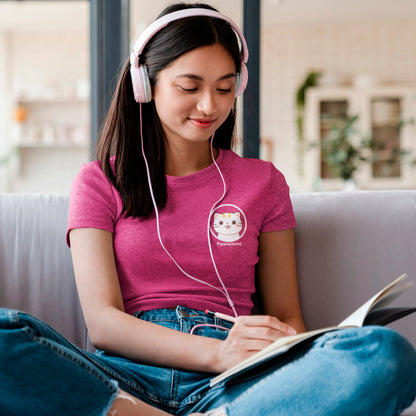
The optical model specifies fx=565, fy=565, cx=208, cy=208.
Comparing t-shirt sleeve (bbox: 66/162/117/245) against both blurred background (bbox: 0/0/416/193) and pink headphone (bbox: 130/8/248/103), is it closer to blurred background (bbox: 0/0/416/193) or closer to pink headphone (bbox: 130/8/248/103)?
pink headphone (bbox: 130/8/248/103)

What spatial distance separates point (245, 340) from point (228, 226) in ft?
1.11

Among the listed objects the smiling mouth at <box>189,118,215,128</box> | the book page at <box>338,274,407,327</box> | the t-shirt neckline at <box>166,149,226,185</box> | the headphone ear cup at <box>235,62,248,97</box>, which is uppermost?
the headphone ear cup at <box>235,62,248,97</box>

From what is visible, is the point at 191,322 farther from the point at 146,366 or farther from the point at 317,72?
the point at 317,72

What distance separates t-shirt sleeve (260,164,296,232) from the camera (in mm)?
1379

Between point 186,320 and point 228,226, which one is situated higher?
point 228,226

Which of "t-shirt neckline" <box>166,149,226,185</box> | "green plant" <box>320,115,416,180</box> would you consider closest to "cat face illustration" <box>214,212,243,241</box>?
"t-shirt neckline" <box>166,149,226,185</box>

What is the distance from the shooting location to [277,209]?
139 cm

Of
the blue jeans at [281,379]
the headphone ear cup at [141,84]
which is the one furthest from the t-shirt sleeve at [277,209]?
the blue jeans at [281,379]

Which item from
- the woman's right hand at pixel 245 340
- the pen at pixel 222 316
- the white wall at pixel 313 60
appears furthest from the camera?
the white wall at pixel 313 60

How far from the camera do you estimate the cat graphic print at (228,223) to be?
51.1 inches

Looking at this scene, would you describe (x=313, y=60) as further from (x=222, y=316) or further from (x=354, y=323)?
(x=354, y=323)

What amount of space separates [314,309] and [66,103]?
18.3 ft

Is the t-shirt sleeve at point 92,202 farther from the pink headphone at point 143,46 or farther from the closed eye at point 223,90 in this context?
the closed eye at point 223,90

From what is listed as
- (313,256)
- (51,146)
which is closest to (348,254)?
(313,256)
